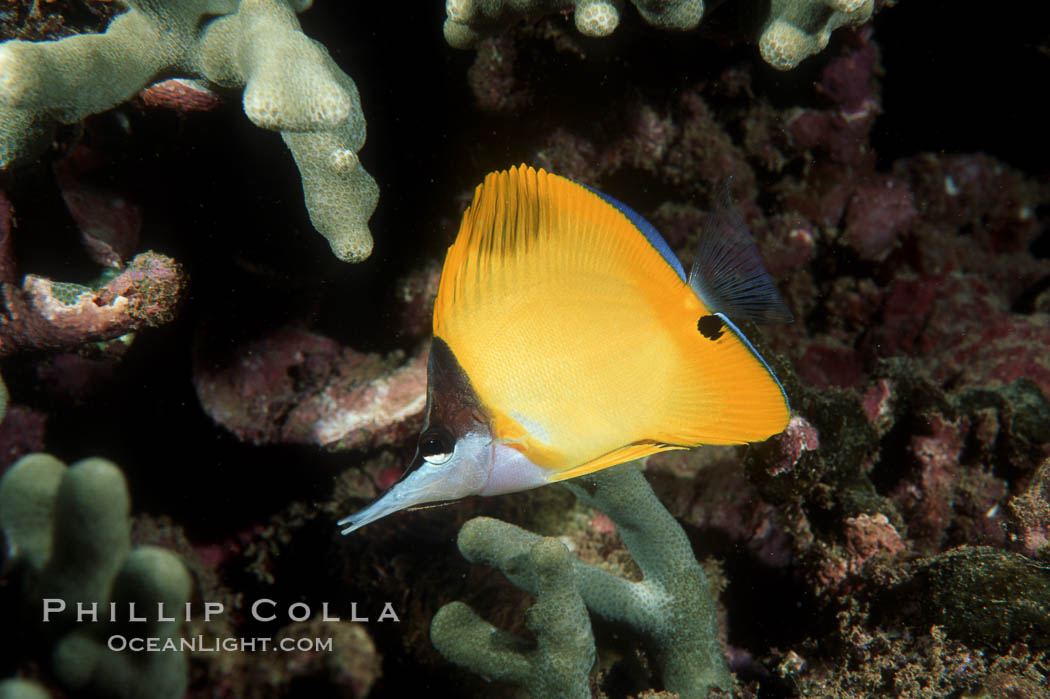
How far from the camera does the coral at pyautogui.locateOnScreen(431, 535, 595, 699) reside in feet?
5.58

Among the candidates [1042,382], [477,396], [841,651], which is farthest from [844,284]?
[477,396]

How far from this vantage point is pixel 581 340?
151 cm

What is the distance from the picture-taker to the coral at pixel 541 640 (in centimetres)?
170

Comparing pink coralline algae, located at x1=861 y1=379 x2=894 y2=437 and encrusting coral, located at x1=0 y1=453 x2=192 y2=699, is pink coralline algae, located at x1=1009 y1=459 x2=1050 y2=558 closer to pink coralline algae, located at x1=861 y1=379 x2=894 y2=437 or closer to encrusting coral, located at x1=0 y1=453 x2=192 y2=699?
pink coralline algae, located at x1=861 y1=379 x2=894 y2=437

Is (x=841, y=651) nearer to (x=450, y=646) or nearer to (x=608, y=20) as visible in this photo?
(x=450, y=646)

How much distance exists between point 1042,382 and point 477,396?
3.17 m

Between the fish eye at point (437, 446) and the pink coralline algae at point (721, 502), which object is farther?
the pink coralline algae at point (721, 502)

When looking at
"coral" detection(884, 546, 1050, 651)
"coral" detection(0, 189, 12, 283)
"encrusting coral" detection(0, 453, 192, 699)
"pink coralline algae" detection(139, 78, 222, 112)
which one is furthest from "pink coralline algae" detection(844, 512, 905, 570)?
Result: "coral" detection(0, 189, 12, 283)

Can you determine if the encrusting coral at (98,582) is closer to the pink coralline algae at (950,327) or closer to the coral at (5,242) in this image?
the coral at (5,242)

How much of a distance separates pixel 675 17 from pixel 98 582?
2.33 meters

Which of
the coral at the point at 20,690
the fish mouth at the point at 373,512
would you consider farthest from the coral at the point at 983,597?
the coral at the point at 20,690

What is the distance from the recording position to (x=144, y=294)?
84.0 inches

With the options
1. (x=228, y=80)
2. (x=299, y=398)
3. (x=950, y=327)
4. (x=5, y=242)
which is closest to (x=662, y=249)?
(x=228, y=80)

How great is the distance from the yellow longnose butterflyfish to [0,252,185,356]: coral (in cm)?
132
